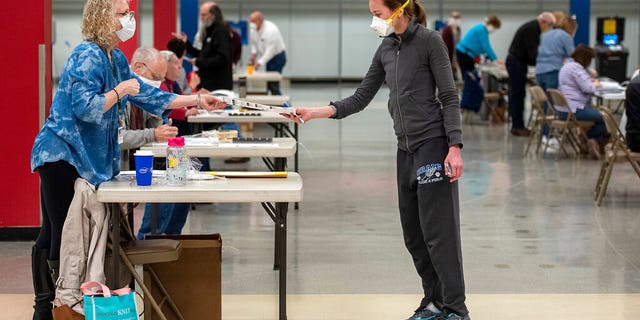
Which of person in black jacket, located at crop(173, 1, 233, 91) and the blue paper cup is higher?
person in black jacket, located at crop(173, 1, 233, 91)

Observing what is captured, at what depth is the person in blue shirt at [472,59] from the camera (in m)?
17.1

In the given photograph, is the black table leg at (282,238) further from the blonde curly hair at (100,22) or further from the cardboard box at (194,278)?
the blonde curly hair at (100,22)

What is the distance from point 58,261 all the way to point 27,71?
275 centimetres

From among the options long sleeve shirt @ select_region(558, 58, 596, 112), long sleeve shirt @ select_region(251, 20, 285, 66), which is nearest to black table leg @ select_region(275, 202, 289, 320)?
long sleeve shirt @ select_region(558, 58, 596, 112)

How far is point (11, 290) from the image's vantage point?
Answer: 6.10m

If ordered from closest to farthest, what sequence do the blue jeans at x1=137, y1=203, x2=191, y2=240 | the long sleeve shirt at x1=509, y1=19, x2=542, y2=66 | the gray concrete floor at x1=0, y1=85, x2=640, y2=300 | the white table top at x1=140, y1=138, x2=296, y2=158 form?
the white table top at x1=140, y1=138, x2=296, y2=158, the gray concrete floor at x1=0, y1=85, x2=640, y2=300, the blue jeans at x1=137, y1=203, x2=191, y2=240, the long sleeve shirt at x1=509, y1=19, x2=542, y2=66

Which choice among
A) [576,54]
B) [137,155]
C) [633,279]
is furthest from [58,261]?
[576,54]

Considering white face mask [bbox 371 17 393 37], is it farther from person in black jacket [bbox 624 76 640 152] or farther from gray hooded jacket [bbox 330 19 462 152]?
person in black jacket [bbox 624 76 640 152]

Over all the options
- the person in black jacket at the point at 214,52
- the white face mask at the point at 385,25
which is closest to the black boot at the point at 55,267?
the white face mask at the point at 385,25

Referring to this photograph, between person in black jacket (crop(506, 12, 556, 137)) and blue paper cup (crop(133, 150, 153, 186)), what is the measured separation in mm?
10850

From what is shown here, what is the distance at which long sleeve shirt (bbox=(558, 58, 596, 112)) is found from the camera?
12.1m

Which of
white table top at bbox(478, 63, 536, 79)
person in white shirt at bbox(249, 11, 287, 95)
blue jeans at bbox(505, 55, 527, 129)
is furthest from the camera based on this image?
white table top at bbox(478, 63, 536, 79)

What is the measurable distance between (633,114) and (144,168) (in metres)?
5.44

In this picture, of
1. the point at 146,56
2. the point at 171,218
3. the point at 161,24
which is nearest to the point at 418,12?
the point at 146,56
